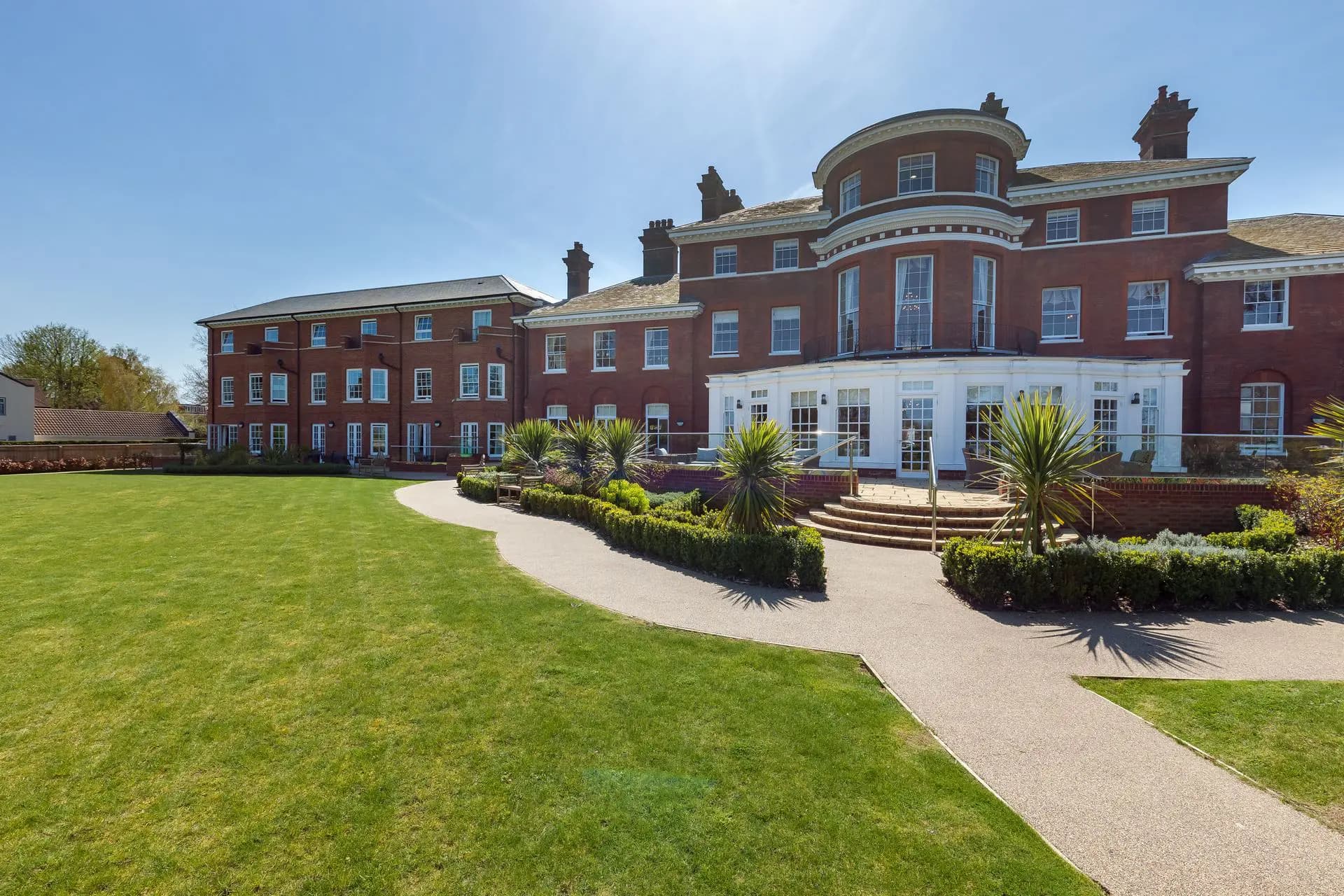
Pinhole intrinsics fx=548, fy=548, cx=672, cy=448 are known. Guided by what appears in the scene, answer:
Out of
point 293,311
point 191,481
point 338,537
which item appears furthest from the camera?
point 293,311

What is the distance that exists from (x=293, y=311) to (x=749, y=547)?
3938 cm

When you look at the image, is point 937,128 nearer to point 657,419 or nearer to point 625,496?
point 657,419

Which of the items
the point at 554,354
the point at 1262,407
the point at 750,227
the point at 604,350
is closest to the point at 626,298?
the point at 604,350

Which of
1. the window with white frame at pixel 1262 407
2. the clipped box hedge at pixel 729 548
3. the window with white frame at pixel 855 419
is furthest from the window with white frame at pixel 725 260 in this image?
the window with white frame at pixel 1262 407

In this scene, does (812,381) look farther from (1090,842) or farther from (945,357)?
(1090,842)

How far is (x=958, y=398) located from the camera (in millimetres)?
15859

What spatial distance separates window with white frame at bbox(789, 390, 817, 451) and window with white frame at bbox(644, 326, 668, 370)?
9026 millimetres

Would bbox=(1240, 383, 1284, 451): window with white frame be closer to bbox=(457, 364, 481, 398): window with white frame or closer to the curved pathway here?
the curved pathway

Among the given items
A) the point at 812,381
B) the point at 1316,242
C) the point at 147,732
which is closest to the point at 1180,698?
the point at 147,732

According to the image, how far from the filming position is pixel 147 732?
3.82m

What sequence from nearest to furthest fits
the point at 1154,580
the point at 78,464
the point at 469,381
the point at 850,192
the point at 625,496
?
the point at 1154,580, the point at 625,496, the point at 850,192, the point at 78,464, the point at 469,381

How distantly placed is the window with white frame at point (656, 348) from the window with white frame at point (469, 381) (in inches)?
414

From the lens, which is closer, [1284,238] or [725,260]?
[1284,238]

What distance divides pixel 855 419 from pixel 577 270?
69.7 feet
